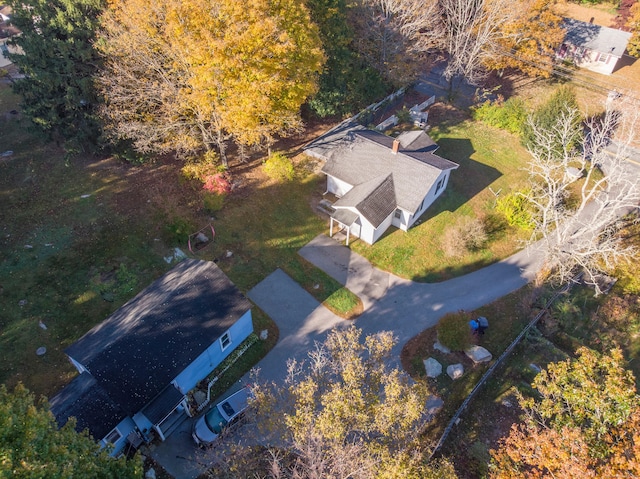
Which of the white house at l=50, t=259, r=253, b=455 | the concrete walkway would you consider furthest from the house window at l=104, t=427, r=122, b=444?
the concrete walkway

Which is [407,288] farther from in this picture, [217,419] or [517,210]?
[217,419]

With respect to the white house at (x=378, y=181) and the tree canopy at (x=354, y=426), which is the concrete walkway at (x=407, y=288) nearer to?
the white house at (x=378, y=181)

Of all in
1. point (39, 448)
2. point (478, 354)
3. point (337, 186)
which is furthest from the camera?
point (337, 186)

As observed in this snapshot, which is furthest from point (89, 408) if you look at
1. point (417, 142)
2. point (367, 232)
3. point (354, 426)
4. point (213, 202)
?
point (417, 142)

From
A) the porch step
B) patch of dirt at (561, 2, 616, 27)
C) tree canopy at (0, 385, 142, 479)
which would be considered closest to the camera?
tree canopy at (0, 385, 142, 479)

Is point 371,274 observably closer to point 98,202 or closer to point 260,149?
point 260,149

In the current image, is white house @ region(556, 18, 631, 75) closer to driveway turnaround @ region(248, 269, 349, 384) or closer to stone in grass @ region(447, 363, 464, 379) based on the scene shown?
stone in grass @ region(447, 363, 464, 379)

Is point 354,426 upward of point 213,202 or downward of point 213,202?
upward

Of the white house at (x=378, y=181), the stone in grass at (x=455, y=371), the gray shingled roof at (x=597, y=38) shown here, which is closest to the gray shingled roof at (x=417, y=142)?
the white house at (x=378, y=181)
